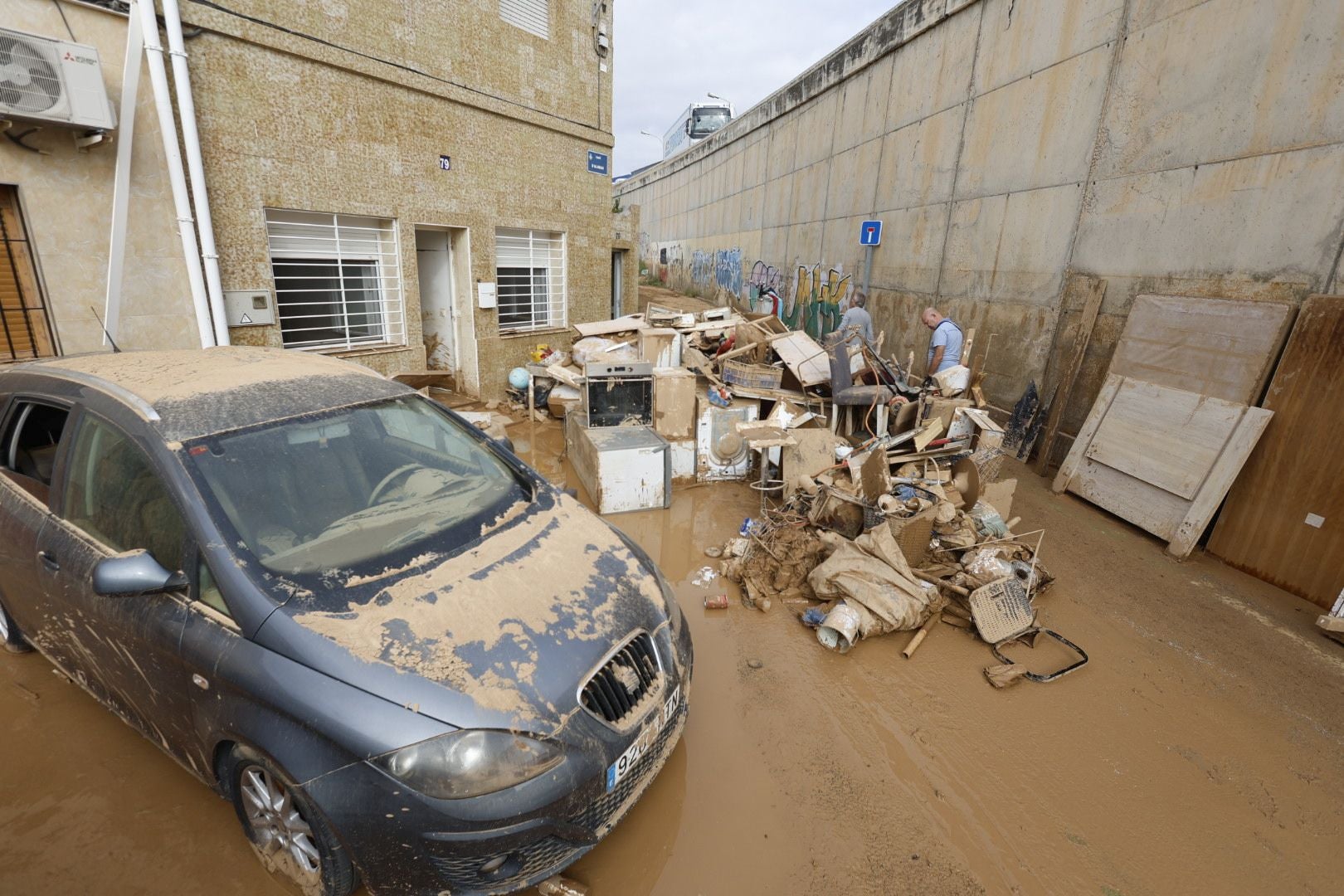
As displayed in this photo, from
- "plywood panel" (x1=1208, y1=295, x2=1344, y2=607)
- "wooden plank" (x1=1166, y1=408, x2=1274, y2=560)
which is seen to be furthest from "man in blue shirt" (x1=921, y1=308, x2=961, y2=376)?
"plywood panel" (x1=1208, y1=295, x2=1344, y2=607)

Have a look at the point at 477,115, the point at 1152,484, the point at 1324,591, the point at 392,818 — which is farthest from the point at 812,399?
the point at 477,115

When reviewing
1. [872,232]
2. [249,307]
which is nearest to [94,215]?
[249,307]

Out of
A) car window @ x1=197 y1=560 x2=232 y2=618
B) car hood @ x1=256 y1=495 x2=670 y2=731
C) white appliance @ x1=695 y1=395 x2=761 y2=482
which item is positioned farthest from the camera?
white appliance @ x1=695 y1=395 x2=761 y2=482

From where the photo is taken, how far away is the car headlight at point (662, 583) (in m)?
2.67

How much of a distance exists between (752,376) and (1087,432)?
3626 mm

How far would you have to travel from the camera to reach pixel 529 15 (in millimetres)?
8734

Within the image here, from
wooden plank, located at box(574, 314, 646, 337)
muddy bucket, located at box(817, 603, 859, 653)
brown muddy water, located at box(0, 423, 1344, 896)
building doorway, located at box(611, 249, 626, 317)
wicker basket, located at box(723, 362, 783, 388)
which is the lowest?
brown muddy water, located at box(0, 423, 1344, 896)

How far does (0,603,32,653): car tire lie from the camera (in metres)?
3.10

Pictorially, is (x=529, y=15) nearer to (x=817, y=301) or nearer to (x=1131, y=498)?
(x=817, y=301)

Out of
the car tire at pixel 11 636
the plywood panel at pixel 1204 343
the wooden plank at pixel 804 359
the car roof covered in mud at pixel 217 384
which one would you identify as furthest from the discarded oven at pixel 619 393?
the plywood panel at pixel 1204 343

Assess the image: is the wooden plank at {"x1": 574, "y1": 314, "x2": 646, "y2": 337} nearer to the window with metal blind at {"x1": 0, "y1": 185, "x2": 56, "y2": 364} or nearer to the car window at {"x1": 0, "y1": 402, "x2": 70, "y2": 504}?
the window with metal blind at {"x1": 0, "y1": 185, "x2": 56, "y2": 364}

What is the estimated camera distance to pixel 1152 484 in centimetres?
540

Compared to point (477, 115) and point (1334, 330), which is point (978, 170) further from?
point (477, 115)

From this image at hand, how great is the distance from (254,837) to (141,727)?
0.77 meters
